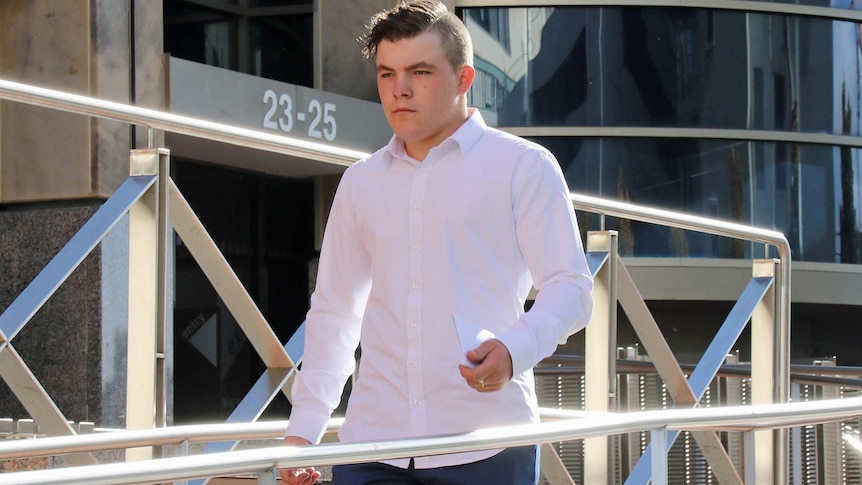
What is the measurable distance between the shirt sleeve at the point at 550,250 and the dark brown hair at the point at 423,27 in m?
0.24

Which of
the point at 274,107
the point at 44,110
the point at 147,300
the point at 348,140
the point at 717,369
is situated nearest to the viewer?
the point at 147,300

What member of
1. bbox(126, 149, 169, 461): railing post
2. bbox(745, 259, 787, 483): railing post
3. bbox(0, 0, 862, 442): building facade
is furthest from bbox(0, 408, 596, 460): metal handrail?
bbox(0, 0, 862, 442): building facade

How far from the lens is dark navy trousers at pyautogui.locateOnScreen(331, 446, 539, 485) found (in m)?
2.42

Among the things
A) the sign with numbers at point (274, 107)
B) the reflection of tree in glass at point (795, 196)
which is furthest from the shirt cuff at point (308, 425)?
the reflection of tree in glass at point (795, 196)

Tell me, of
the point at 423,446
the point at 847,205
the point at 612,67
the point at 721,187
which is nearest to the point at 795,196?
the point at 847,205

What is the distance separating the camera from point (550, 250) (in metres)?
2.42

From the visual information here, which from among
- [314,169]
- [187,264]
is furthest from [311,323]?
[314,169]

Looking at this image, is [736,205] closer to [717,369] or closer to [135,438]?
[717,369]

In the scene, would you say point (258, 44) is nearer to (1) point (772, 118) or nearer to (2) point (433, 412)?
(1) point (772, 118)

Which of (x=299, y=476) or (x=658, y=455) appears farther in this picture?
(x=658, y=455)

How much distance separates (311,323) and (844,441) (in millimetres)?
4270

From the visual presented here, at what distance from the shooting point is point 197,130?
3365 millimetres

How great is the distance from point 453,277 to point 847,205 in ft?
55.1

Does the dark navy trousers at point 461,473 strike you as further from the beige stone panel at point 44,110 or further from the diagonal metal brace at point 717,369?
the beige stone panel at point 44,110
